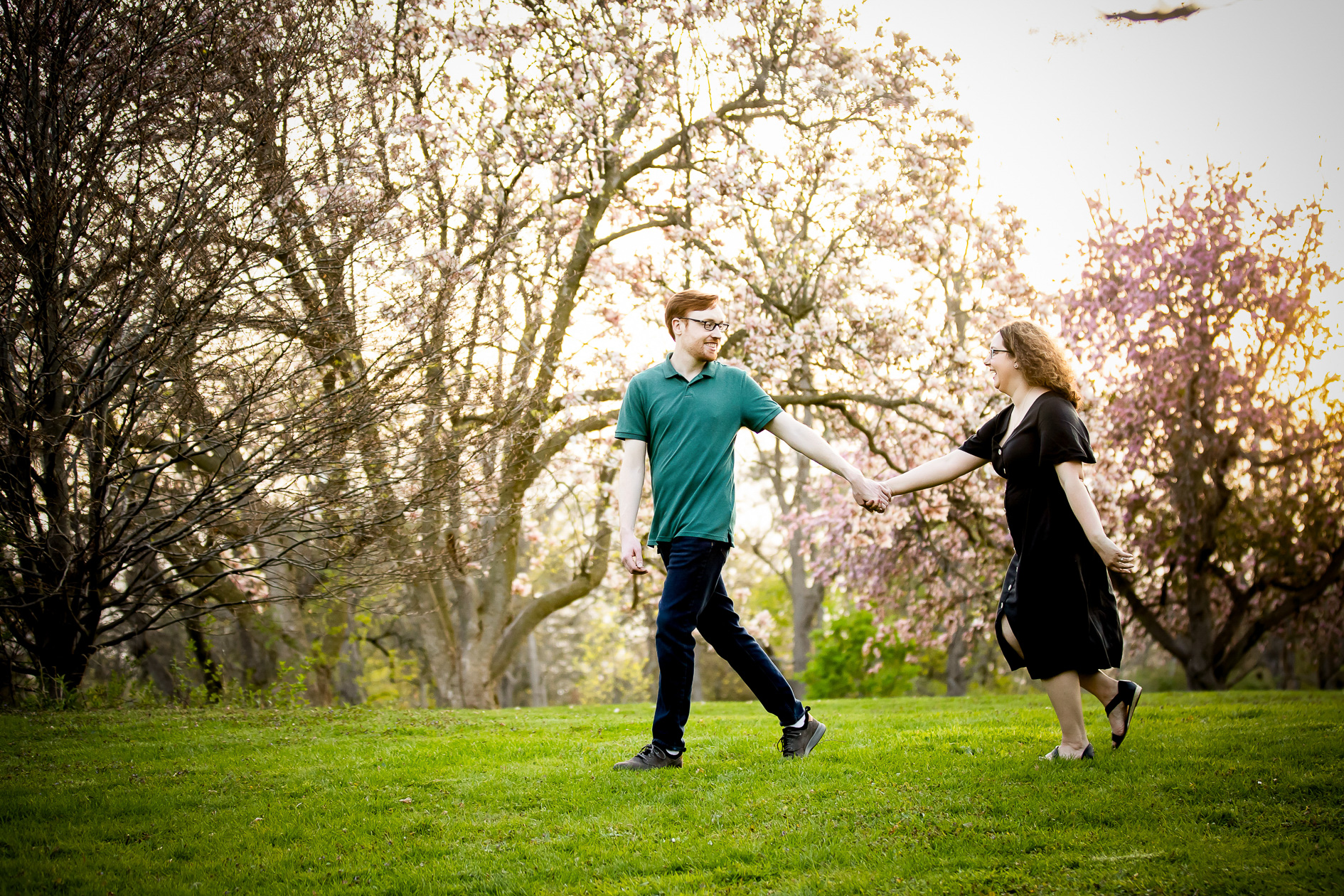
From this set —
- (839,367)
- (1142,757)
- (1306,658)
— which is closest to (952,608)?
(839,367)

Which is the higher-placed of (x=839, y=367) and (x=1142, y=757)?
(x=839, y=367)

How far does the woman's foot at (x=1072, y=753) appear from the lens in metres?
4.25

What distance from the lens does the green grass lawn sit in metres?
3.04

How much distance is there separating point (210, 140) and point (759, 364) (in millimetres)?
7097

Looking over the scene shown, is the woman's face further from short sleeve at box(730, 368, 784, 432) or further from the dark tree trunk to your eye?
the dark tree trunk

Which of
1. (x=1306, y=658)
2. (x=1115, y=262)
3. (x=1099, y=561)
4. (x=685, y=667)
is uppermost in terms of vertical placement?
(x=1115, y=262)

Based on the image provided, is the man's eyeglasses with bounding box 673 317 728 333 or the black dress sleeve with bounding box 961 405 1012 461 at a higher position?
the man's eyeglasses with bounding box 673 317 728 333

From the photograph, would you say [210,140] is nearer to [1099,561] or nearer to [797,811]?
[797,811]

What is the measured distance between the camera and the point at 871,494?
4641mm

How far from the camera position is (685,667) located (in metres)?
4.39

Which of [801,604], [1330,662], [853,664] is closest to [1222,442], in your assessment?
[1330,662]

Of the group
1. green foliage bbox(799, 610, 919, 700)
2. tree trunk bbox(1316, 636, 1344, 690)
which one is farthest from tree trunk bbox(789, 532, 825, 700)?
tree trunk bbox(1316, 636, 1344, 690)

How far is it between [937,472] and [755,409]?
98cm

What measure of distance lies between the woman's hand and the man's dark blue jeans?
59.0 inches
